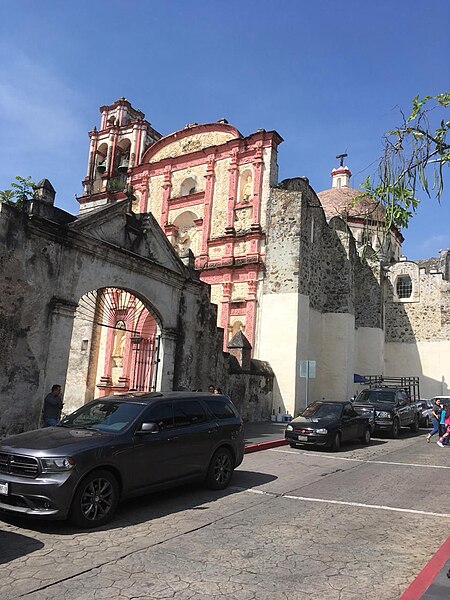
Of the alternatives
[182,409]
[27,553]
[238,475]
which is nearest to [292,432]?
[238,475]

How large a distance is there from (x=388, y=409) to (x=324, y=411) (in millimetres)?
4075

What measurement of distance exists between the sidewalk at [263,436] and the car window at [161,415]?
20.5 feet

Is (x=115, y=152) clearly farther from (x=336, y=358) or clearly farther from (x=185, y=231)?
(x=336, y=358)

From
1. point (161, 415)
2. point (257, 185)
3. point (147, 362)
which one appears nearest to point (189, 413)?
point (161, 415)

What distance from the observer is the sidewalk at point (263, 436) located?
14.7m

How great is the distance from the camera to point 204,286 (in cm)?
1823

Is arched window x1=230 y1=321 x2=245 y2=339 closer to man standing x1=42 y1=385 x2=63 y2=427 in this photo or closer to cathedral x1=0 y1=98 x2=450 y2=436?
cathedral x1=0 y1=98 x2=450 y2=436

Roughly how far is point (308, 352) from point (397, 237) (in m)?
21.8

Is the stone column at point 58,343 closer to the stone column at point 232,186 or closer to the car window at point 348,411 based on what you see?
the car window at point 348,411

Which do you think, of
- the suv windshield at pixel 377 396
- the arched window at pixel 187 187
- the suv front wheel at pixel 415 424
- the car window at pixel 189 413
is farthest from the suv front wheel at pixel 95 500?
the arched window at pixel 187 187

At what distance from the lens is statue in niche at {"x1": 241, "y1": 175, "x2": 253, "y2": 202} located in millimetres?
25955

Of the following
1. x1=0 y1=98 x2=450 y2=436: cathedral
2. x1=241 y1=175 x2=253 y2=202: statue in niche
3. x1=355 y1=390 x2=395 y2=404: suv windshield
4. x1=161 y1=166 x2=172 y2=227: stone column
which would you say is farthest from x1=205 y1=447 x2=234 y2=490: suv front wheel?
x1=161 y1=166 x2=172 y2=227: stone column

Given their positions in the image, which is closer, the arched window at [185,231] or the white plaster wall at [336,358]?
the white plaster wall at [336,358]

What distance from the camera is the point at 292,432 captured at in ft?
49.3
